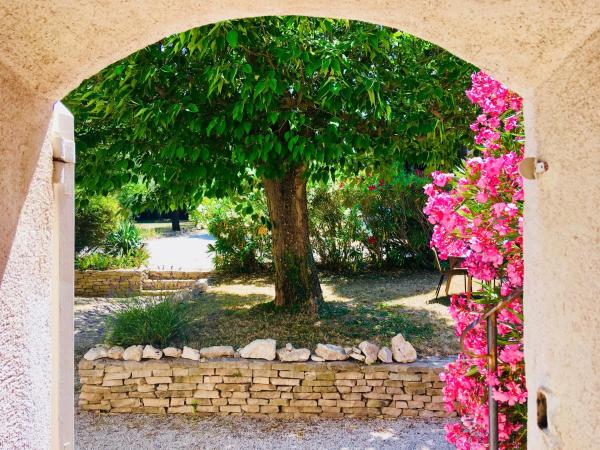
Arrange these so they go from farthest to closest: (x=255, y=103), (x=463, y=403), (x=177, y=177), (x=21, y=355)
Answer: (x=177, y=177)
(x=255, y=103)
(x=463, y=403)
(x=21, y=355)

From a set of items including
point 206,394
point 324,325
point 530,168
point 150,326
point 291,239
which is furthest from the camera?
point 291,239

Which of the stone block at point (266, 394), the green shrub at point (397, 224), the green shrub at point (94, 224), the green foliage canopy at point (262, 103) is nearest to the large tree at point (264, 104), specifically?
the green foliage canopy at point (262, 103)

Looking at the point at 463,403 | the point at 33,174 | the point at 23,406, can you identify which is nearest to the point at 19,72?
the point at 33,174

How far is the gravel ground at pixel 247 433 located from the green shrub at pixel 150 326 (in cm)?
79

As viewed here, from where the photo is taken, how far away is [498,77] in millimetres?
1805

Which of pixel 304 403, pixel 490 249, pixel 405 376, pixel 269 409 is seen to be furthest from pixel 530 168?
pixel 269 409

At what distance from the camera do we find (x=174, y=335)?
587 cm

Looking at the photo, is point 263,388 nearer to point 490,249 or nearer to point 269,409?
point 269,409

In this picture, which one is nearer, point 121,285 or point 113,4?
point 113,4

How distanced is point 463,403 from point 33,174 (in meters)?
2.45

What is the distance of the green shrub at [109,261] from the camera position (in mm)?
11172

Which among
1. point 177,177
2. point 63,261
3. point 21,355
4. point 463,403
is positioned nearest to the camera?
point 21,355

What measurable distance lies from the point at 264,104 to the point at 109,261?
310 inches

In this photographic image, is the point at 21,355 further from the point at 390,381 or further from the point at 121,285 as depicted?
the point at 121,285
